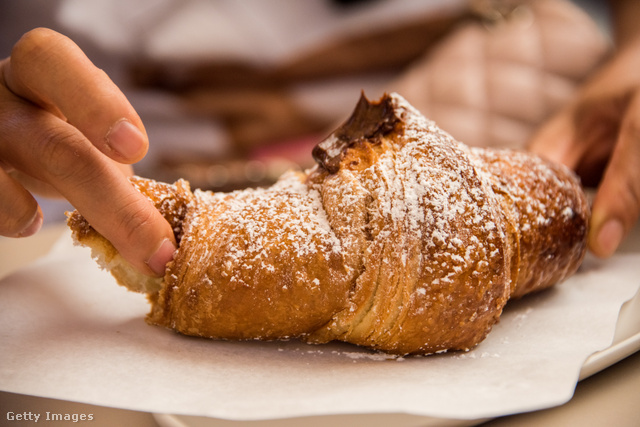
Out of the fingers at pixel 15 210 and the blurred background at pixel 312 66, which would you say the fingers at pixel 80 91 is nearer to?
the fingers at pixel 15 210

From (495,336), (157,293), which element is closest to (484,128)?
(495,336)

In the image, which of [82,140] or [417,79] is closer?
[82,140]

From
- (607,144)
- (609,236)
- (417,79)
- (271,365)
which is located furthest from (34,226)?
(417,79)

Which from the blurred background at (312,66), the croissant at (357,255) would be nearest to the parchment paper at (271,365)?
the croissant at (357,255)

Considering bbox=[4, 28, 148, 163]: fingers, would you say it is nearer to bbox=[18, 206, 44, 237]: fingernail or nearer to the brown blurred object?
bbox=[18, 206, 44, 237]: fingernail

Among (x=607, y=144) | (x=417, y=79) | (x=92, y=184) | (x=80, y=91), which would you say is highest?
(x=417, y=79)

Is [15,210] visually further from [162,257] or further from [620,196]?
[620,196]

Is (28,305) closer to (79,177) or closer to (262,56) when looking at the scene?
(79,177)
